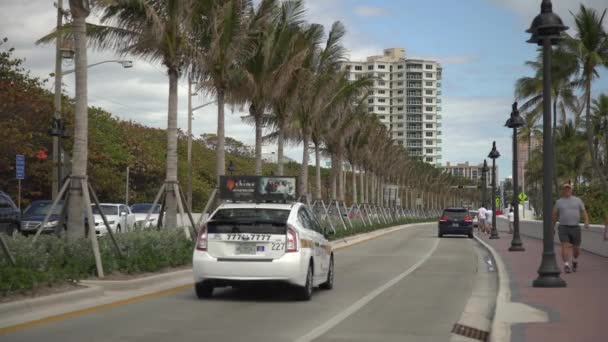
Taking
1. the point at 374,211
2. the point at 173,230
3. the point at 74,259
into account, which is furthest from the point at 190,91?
the point at 74,259

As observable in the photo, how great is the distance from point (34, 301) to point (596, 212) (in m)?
37.6

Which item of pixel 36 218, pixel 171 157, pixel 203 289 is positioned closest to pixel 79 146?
pixel 203 289

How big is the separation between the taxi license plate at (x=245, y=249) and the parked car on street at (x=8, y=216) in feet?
51.9

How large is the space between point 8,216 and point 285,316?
18.3m

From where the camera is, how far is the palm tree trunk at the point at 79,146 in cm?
1595

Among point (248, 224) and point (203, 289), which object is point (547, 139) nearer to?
point (248, 224)

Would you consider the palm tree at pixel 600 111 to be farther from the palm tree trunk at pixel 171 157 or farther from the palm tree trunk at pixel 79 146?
the palm tree trunk at pixel 79 146

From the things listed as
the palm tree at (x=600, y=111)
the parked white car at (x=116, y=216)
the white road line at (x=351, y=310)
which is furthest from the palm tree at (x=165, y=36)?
the palm tree at (x=600, y=111)

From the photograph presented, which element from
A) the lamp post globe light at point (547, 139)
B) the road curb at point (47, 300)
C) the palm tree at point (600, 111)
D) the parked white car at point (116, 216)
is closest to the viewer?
the road curb at point (47, 300)

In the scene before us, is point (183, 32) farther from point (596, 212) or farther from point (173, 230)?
point (596, 212)

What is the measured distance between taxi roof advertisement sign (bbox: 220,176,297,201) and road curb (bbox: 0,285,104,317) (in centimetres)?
550

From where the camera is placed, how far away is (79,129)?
16188 millimetres

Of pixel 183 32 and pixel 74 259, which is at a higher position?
pixel 183 32

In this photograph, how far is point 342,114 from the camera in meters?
43.8
